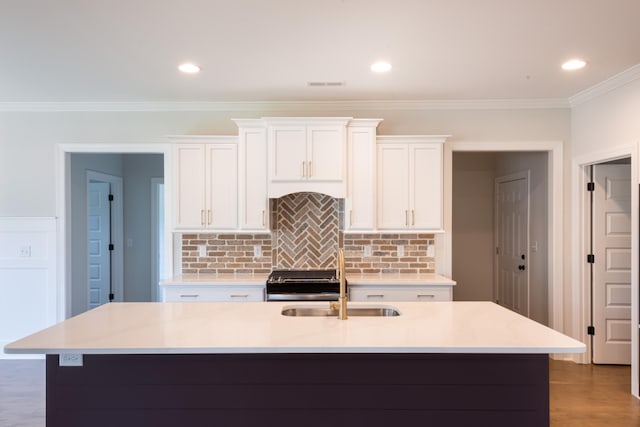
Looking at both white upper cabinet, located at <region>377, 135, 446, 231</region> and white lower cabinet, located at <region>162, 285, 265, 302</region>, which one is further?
white upper cabinet, located at <region>377, 135, 446, 231</region>

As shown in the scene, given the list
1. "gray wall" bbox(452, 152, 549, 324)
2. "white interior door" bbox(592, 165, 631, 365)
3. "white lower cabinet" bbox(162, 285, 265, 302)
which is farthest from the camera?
"gray wall" bbox(452, 152, 549, 324)

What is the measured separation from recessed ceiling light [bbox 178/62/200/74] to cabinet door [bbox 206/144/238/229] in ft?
2.60

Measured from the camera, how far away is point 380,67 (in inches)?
126

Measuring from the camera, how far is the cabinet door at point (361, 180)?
12.7 ft

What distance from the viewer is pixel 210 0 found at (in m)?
2.23

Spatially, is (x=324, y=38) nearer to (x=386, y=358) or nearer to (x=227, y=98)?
(x=227, y=98)

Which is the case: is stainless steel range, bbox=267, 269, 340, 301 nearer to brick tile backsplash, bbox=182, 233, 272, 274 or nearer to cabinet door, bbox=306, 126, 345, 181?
brick tile backsplash, bbox=182, 233, 272, 274

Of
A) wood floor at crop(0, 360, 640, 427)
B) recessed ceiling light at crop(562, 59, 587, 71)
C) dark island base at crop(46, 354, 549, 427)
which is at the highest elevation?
recessed ceiling light at crop(562, 59, 587, 71)

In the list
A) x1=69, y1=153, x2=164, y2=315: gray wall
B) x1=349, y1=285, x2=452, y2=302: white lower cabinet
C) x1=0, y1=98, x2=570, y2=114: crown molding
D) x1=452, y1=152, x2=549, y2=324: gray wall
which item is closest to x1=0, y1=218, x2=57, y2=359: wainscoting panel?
x1=0, y1=98, x2=570, y2=114: crown molding

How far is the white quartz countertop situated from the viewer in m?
1.77

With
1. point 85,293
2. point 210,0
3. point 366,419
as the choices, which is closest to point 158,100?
point 210,0

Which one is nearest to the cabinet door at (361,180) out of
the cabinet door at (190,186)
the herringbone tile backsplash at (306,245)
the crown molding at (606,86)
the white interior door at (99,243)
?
the herringbone tile backsplash at (306,245)

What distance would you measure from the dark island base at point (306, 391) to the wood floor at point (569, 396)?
128 centimetres

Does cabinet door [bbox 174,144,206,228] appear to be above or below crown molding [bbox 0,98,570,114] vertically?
below
